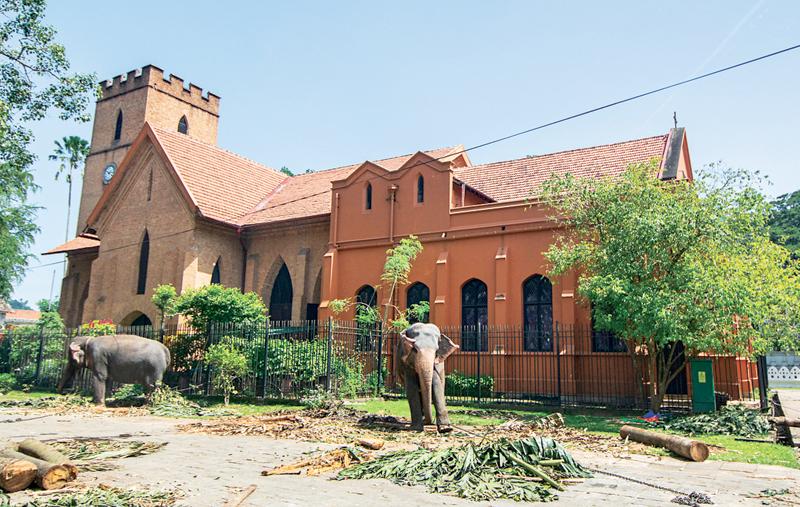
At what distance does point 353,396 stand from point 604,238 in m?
8.42

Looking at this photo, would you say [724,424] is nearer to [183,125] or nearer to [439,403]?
[439,403]

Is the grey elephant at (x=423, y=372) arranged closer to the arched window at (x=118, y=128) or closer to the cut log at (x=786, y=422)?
the cut log at (x=786, y=422)

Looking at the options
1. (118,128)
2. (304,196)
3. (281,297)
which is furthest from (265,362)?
(118,128)

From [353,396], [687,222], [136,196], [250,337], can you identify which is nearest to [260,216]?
[136,196]

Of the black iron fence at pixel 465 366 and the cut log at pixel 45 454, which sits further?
the black iron fence at pixel 465 366

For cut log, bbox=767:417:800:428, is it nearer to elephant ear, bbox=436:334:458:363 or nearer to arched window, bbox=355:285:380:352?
elephant ear, bbox=436:334:458:363

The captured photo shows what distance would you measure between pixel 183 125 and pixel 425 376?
37.5 m

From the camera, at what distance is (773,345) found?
50.1 ft

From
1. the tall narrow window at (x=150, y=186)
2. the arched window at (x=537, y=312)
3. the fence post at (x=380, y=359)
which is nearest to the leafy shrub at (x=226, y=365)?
the fence post at (x=380, y=359)

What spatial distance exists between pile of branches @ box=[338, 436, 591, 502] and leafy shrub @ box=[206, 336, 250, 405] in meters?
10.4

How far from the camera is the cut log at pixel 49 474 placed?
6820 millimetres

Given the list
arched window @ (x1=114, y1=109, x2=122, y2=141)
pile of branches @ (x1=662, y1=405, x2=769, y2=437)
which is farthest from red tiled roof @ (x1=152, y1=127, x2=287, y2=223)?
pile of branches @ (x1=662, y1=405, x2=769, y2=437)

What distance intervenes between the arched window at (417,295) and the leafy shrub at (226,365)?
705cm

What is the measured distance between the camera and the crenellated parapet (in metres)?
42.1
